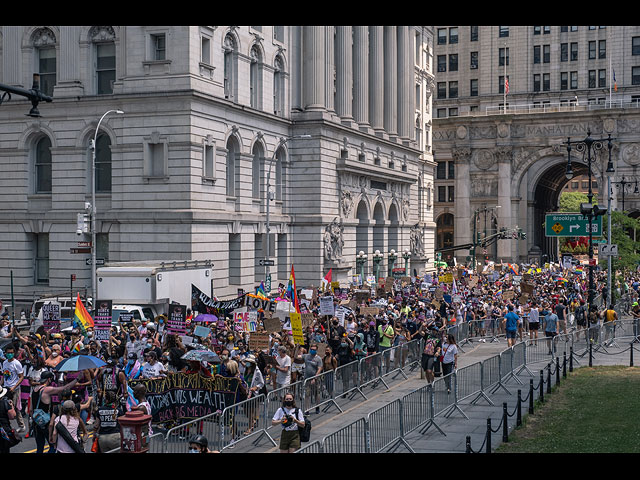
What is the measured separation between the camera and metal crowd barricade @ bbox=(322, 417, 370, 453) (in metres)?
14.4

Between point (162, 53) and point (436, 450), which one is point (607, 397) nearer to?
point (436, 450)

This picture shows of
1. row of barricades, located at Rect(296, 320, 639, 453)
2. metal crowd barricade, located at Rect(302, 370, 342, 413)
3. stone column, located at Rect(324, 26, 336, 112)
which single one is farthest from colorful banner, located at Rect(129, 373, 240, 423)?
stone column, located at Rect(324, 26, 336, 112)

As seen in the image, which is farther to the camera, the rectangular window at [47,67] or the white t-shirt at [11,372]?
the rectangular window at [47,67]

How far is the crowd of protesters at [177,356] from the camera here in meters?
15.0

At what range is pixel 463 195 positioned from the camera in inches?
3959

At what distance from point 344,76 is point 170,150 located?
71.4ft

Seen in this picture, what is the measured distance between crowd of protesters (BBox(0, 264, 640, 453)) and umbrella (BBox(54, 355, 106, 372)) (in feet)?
A: 1.29

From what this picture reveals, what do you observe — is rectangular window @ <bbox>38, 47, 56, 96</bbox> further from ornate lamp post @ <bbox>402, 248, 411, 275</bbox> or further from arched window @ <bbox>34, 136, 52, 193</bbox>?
ornate lamp post @ <bbox>402, 248, 411, 275</bbox>

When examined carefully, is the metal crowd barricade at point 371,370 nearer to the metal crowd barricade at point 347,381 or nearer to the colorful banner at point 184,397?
the metal crowd barricade at point 347,381

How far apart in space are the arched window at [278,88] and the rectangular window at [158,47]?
11.6m

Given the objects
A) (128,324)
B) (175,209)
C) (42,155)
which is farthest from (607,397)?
(42,155)

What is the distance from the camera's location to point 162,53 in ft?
144

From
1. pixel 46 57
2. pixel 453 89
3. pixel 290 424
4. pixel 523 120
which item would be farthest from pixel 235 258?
pixel 453 89

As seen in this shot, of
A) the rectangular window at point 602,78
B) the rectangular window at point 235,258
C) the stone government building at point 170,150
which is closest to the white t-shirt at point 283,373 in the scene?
the stone government building at point 170,150
